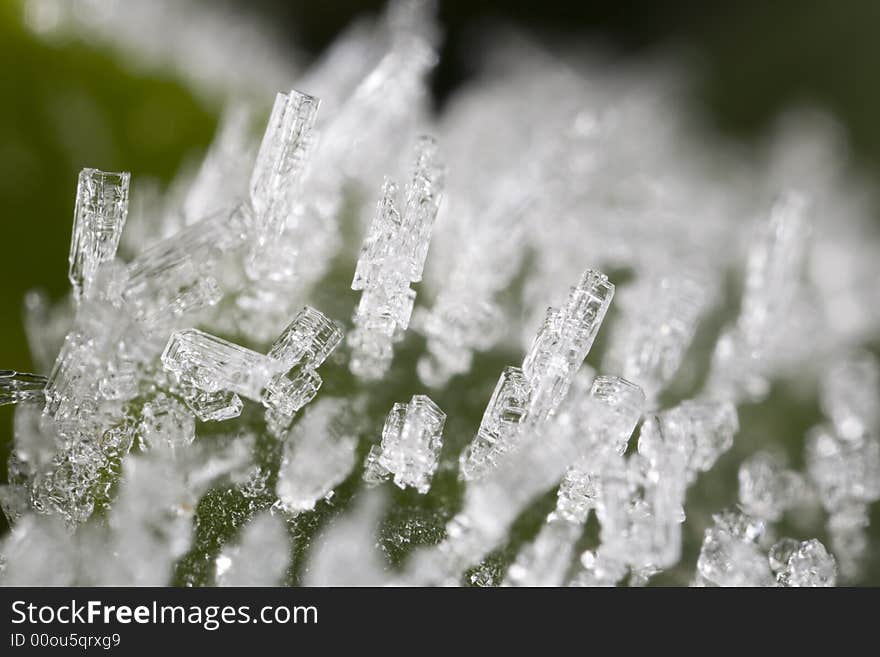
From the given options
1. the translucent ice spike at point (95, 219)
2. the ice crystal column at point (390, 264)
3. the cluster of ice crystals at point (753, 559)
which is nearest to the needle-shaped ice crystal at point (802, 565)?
the cluster of ice crystals at point (753, 559)

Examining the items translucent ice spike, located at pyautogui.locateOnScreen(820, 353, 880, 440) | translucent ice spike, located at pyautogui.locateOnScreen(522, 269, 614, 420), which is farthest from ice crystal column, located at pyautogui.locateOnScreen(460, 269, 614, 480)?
translucent ice spike, located at pyautogui.locateOnScreen(820, 353, 880, 440)

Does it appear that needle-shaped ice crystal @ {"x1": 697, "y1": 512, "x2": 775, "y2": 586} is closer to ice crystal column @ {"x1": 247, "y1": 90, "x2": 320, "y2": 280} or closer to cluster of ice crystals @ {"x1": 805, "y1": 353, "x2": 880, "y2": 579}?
cluster of ice crystals @ {"x1": 805, "y1": 353, "x2": 880, "y2": 579}

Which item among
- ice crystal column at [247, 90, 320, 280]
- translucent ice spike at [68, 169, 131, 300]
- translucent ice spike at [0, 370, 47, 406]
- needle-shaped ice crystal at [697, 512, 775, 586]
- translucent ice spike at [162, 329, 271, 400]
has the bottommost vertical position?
translucent ice spike at [0, 370, 47, 406]

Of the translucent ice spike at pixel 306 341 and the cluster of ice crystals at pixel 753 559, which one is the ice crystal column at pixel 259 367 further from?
the cluster of ice crystals at pixel 753 559

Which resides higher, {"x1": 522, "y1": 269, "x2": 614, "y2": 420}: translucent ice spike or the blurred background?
the blurred background

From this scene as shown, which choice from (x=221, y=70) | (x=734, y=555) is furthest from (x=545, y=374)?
(x=221, y=70)
